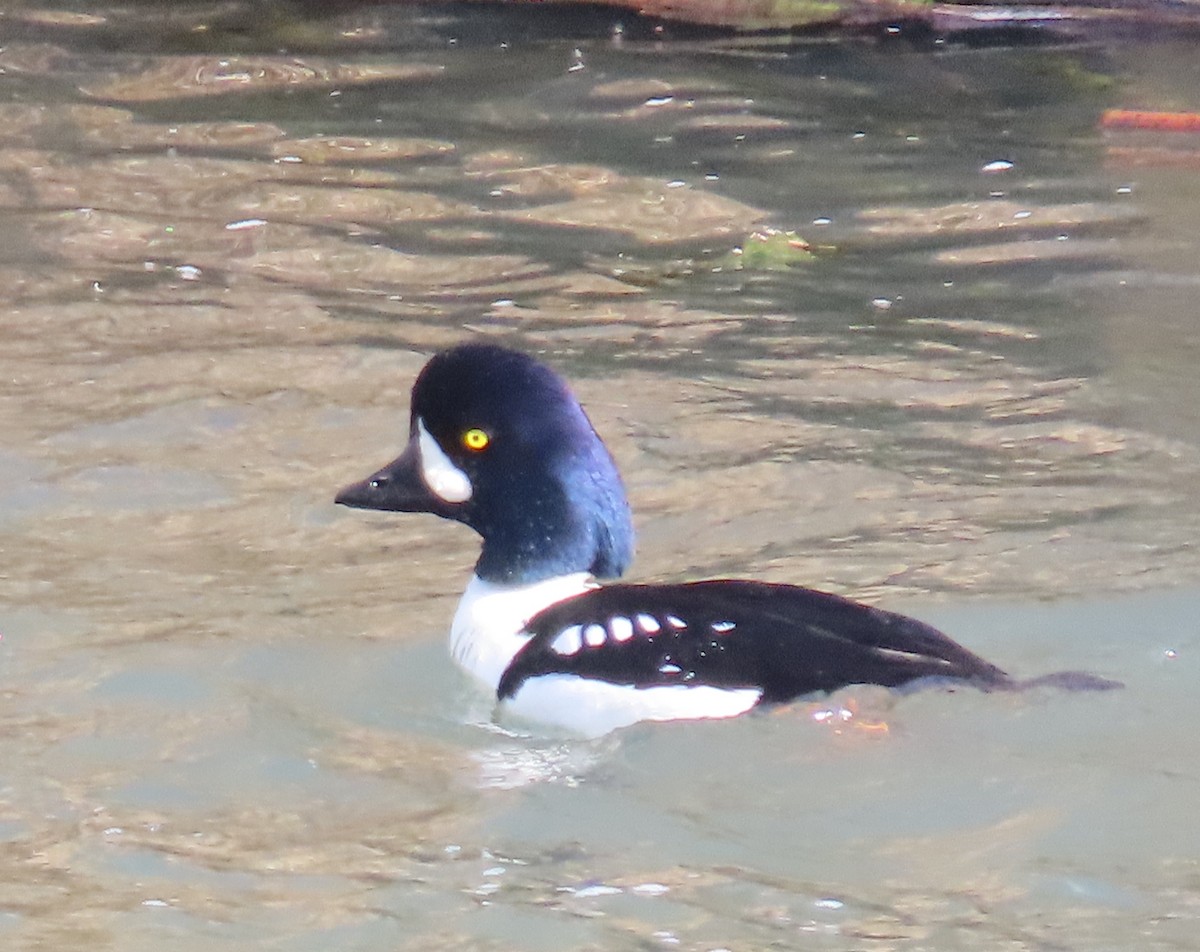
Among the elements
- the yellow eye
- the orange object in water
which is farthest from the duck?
the orange object in water

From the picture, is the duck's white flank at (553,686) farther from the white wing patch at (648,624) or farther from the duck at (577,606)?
the white wing patch at (648,624)

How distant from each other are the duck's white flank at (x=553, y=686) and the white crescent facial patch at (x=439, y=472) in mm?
249

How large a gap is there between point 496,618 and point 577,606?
0.26m

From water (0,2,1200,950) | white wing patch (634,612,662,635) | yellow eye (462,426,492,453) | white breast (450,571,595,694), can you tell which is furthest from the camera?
yellow eye (462,426,492,453)

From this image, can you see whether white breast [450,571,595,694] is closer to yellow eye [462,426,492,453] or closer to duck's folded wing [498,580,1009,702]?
duck's folded wing [498,580,1009,702]

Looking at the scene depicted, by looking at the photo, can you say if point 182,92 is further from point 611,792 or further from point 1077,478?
point 611,792

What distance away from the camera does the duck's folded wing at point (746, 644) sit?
5180 mm

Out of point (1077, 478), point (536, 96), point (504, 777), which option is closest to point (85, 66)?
point (536, 96)

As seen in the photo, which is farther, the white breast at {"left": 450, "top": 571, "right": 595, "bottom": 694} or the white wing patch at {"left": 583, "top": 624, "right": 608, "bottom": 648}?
the white breast at {"left": 450, "top": 571, "right": 595, "bottom": 694}

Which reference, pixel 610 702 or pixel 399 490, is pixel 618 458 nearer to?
pixel 399 490

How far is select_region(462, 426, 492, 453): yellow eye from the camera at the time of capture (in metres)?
5.85

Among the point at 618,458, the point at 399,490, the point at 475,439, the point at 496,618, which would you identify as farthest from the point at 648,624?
the point at 618,458

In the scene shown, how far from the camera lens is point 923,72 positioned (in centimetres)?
1290

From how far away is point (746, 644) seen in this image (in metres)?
5.27
